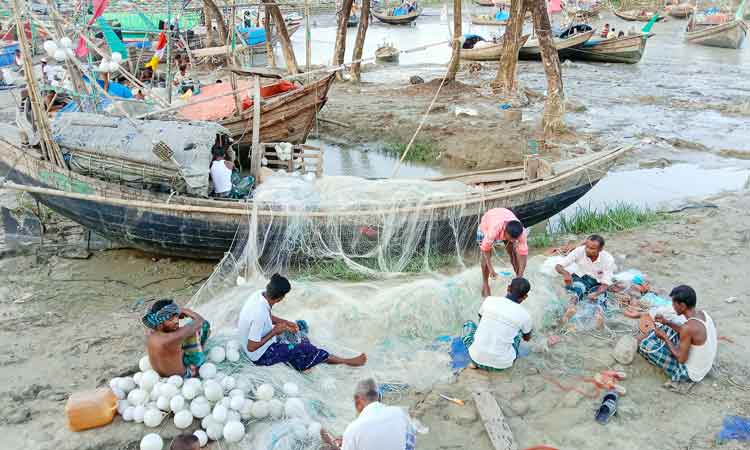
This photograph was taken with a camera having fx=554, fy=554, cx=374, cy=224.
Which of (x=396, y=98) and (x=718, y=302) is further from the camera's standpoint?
(x=396, y=98)

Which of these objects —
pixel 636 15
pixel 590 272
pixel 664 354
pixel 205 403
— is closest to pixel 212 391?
pixel 205 403

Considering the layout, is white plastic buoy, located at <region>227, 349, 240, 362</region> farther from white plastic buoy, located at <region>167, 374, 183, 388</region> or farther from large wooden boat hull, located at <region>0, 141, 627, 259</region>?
large wooden boat hull, located at <region>0, 141, 627, 259</region>

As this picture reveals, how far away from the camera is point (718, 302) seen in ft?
16.9

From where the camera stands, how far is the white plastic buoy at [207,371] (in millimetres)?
3664

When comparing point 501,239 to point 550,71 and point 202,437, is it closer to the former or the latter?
point 202,437

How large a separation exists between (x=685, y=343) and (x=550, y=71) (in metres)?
7.51

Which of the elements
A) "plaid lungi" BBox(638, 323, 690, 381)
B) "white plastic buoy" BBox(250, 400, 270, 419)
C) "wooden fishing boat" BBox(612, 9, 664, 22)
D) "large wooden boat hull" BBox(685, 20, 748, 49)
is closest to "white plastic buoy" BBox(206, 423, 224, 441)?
"white plastic buoy" BBox(250, 400, 270, 419)

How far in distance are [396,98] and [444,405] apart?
37.0ft

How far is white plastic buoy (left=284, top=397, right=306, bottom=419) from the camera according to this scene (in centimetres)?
354

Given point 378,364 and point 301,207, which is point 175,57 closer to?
point 301,207

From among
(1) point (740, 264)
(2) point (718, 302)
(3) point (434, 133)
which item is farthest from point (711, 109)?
(2) point (718, 302)

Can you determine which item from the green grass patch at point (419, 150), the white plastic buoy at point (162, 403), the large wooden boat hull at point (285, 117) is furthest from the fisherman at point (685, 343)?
the green grass patch at point (419, 150)

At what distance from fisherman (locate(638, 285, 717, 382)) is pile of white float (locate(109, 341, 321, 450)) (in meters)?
2.55

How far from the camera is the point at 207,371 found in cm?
367
